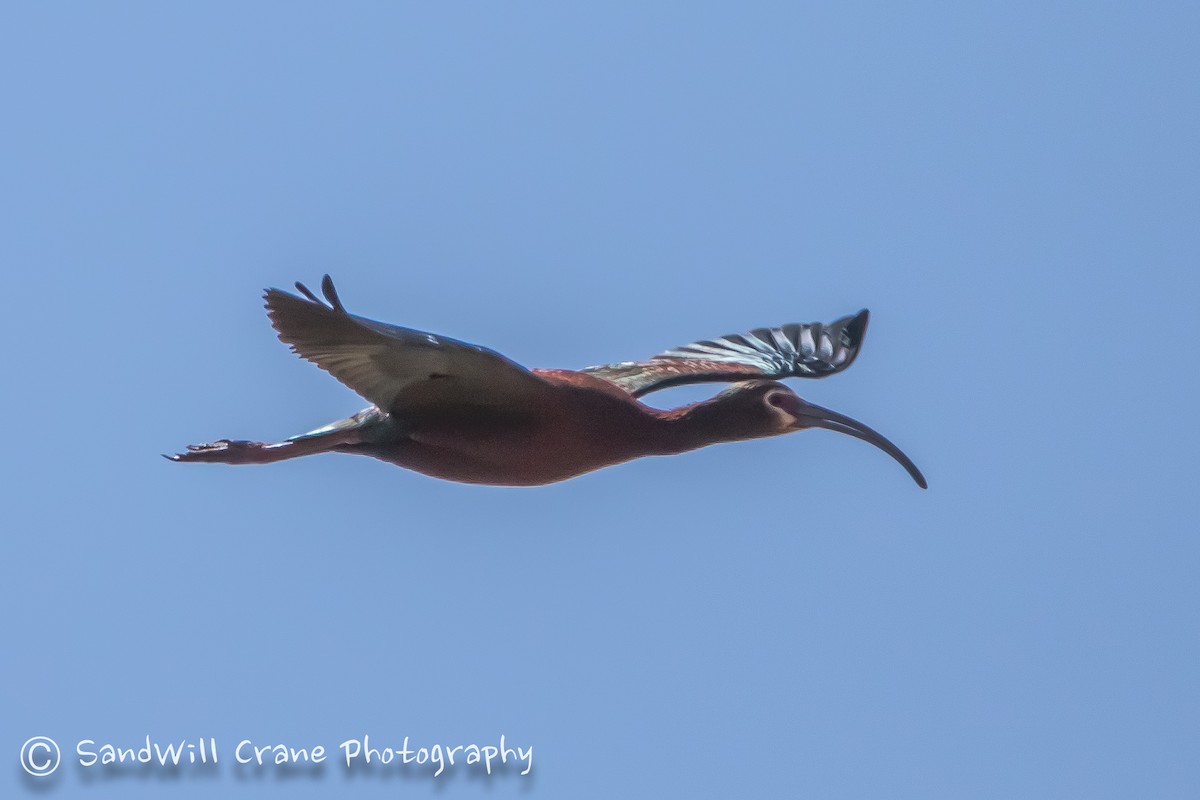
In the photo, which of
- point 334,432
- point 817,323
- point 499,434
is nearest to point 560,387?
point 499,434

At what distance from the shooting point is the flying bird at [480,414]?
33.0 feet

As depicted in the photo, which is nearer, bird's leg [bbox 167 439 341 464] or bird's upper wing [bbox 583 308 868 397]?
bird's leg [bbox 167 439 341 464]

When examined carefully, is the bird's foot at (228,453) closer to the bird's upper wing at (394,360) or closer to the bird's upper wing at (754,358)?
the bird's upper wing at (394,360)

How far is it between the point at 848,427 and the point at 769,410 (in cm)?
81

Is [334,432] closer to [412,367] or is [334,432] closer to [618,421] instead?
[412,367]

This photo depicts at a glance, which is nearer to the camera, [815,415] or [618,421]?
[618,421]

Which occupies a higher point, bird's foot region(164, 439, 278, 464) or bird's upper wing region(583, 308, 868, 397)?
bird's upper wing region(583, 308, 868, 397)

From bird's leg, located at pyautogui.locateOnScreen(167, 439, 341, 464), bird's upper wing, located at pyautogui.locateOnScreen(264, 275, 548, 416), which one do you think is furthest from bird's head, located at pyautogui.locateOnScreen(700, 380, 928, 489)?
bird's leg, located at pyautogui.locateOnScreen(167, 439, 341, 464)

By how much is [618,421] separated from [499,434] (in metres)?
0.82

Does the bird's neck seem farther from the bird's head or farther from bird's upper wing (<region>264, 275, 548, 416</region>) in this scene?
bird's upper wing (<region>264, 275, 548, 416</region>)

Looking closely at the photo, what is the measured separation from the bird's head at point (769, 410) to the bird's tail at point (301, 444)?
2359mm

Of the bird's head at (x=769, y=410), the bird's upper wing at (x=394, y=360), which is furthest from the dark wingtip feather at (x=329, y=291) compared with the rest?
the bird's head at (x=769, y=410)

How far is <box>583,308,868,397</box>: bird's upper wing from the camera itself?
12.8 metres

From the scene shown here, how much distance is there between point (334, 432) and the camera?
36.9ft
